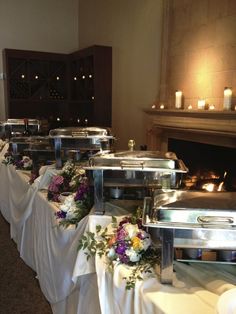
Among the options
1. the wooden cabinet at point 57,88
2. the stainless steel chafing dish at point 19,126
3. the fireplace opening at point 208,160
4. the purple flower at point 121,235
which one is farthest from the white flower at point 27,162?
the wooden cabinet at point 57,88

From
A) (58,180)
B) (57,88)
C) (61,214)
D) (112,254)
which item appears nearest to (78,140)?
(58,180)

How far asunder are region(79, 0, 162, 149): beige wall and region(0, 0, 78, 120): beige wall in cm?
73

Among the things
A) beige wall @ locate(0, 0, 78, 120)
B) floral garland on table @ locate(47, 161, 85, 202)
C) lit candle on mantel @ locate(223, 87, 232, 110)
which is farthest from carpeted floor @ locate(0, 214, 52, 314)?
beige wall @ locate(0, 0, 78, 120)

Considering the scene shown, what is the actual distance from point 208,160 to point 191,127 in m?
0.38

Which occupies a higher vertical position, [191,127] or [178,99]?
[178,99]

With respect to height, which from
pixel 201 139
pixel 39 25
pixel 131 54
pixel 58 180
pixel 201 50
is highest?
pixel 39 25

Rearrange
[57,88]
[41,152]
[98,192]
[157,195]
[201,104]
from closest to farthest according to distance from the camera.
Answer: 1. [157,195]
2. [98,192]
3. [41,152]
4. [201,104]
5. [57,88]

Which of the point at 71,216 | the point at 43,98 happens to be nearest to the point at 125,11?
the point at 43,98

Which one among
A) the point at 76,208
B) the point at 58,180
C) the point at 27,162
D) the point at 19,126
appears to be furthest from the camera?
the point at 19,126

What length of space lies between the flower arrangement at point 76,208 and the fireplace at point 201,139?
1.11 metres

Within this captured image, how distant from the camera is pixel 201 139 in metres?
3.04

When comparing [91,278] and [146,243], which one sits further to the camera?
[91,278]

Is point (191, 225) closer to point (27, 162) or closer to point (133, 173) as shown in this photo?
point (133, 173)

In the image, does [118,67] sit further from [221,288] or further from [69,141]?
[221,288]
